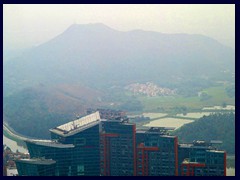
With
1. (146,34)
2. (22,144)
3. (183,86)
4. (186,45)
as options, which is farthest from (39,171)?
(186,45)

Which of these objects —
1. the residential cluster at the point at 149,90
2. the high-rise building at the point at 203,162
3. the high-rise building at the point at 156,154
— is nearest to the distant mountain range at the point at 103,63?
the residential cluster at the point at 149,90

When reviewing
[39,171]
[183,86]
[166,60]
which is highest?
[166,60]

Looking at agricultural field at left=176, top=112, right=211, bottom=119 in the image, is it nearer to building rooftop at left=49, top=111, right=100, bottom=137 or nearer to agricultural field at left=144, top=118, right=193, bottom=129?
agricultural field at left=144, top=118, right=193, bottom=129

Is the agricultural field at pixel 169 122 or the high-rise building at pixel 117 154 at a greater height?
the agricultural field at pixel 169 122

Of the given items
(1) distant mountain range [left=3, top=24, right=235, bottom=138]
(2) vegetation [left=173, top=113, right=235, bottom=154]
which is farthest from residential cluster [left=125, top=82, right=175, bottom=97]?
(2) vegetation [left=173, top=113, right=235, bottom=154]

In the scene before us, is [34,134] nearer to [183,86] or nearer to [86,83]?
[86,83]

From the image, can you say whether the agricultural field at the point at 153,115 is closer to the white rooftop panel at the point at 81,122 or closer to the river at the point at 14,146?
the river at the point at 14,146
